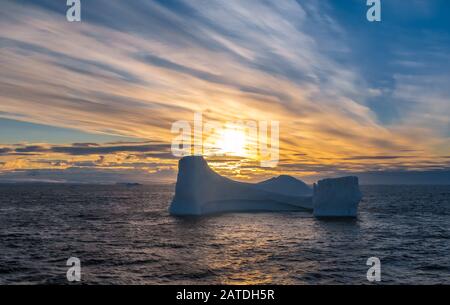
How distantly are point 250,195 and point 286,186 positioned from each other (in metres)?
5.85

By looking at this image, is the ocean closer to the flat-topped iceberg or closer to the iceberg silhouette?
the flat-topped iceberg

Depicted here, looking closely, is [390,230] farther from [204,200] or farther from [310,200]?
[204,200]

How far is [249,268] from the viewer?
1766cm

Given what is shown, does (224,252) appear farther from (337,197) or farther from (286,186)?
(286,186)

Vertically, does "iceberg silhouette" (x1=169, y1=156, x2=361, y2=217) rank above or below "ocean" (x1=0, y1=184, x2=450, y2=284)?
above

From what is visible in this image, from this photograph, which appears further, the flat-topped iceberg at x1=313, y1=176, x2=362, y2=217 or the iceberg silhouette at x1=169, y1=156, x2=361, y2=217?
the iceberg silhouette at x1=169, y1=156, x2=361, y2=217

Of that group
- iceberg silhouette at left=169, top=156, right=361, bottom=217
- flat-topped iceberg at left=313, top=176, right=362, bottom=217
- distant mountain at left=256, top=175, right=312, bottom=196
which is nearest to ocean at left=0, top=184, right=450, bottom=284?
flat-topped iceberg at left=313, top=176, right=362, bottom=217

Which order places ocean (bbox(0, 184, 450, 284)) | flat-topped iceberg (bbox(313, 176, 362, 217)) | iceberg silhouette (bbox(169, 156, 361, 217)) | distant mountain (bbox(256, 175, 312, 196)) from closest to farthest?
1. ocean (bbox(0, 184, 450, 284))
2. flat-topped iceberg (bbox(313, 176, 362, 217))
3. iceberg silhouette (bbox(169, 156, 361, 217))
4. distant mountain (bbox(256, 175, 312, 196))

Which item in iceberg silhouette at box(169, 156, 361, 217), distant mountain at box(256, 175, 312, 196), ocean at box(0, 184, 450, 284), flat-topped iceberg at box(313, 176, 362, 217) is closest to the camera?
ocean at box(0, 184, 450, 284)

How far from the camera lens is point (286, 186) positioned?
48688 millimetres

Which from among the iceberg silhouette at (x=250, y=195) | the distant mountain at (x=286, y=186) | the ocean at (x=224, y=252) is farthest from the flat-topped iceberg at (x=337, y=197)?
the distant mountain at (x=286, y=186)

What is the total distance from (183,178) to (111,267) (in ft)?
80.1

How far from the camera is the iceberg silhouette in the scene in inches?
1618
